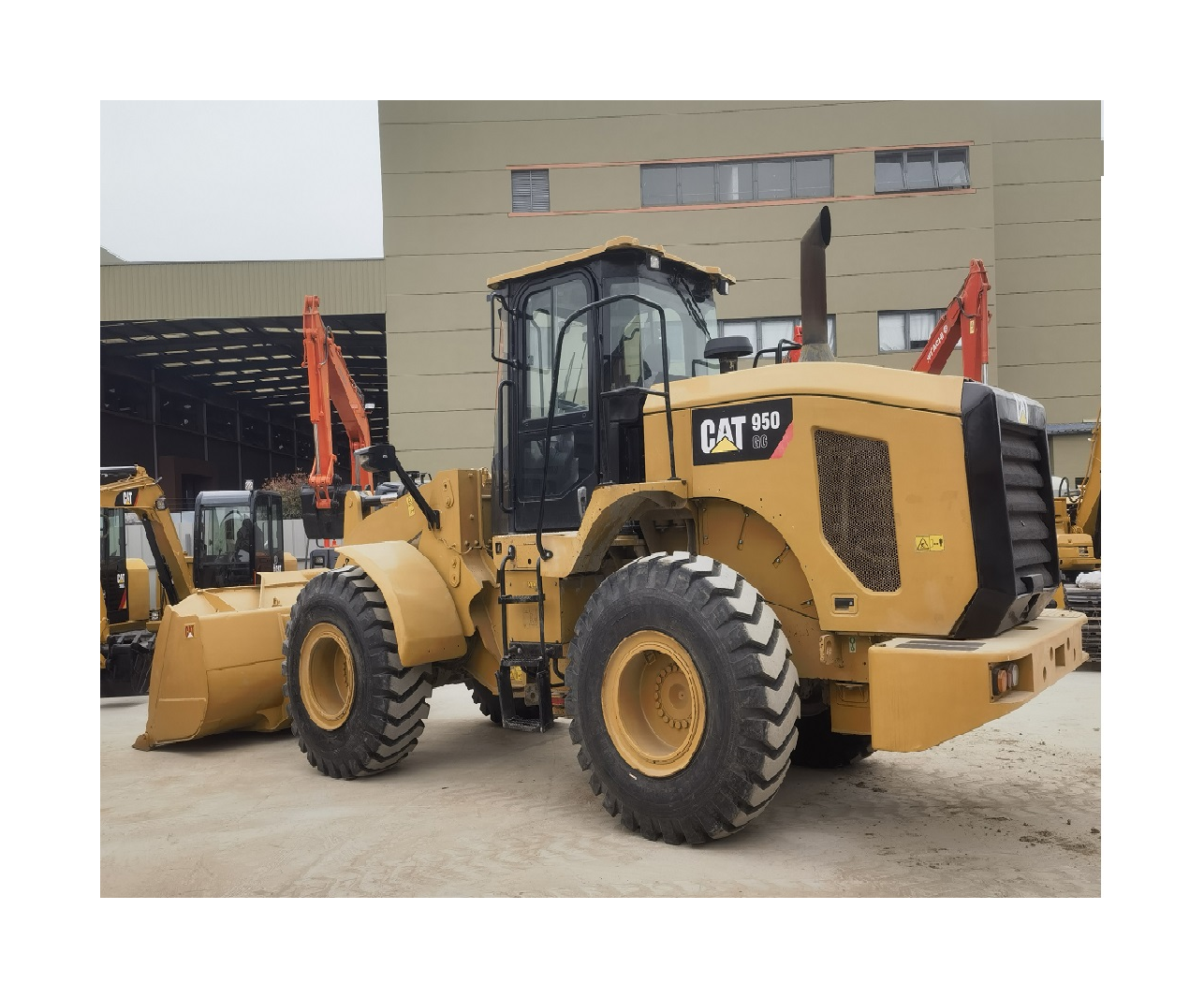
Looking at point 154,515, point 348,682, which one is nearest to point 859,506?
point 348,682

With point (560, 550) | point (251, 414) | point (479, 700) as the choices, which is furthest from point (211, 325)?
point (560, 550)

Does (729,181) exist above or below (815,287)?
above

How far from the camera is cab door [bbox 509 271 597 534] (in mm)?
5059

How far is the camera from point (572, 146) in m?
12.3

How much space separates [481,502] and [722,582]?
7.35 ft

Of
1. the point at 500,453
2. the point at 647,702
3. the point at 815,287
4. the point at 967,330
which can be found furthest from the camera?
the point at 967,330

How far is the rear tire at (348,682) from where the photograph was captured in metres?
5.56

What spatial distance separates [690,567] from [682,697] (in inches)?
24.3

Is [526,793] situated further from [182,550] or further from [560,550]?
[182,550]

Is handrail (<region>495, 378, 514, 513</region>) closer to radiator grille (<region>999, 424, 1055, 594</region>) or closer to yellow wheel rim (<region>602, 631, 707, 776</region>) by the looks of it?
yellow wheel rim (<region>602, 631, 707, 776</region>)

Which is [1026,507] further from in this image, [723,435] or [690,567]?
[690,567]

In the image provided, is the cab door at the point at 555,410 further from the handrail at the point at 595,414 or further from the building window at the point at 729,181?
the building window at the point at 729,181

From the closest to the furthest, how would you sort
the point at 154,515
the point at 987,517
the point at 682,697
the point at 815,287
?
the point at 987,517 → the point at 682,697 → the point at 815,287 → the point at 154,515

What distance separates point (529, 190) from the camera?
41.5 feet
